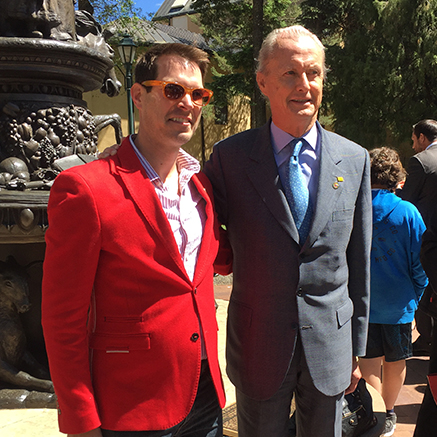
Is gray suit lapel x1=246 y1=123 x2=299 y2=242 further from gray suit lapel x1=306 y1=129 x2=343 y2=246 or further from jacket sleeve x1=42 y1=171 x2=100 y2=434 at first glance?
jacket sleeve x1=42 y1=171 x2=100 y2=434

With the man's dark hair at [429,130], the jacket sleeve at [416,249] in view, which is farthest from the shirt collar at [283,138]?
the man's dark hair at [429,130]

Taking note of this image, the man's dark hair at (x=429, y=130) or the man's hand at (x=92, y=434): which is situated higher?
the man's dark hair at (x=429, y=130)

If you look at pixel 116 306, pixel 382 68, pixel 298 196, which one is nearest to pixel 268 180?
pixel 298 196

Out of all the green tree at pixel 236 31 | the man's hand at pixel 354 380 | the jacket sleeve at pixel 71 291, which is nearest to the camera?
the jacket sleeve at pixel 71 291

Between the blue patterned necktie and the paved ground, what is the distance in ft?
5.82

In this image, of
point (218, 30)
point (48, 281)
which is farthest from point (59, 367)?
point (218, 30)

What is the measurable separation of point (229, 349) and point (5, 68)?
2.49m

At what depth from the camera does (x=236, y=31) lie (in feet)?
70.2

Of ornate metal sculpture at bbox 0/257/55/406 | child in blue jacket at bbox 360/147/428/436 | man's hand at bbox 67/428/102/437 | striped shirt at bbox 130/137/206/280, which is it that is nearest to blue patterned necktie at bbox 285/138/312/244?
striped shirt at bbox 130/137/206/280

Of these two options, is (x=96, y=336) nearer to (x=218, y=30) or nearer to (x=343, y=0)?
(x=343, y=0)

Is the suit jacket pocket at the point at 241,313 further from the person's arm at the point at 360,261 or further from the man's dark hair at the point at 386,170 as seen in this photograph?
the man's dark hair at the point at 386,170

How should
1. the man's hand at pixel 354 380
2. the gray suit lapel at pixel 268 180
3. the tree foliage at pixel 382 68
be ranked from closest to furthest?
the gray suit lapel at pixel 268 180
the man's hand at pixel 354 380
the tree foliage at pixel 382 68

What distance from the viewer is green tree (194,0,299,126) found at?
19.8 meters

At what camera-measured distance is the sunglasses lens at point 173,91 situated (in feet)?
5.56
